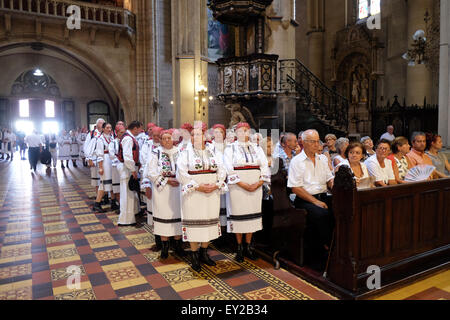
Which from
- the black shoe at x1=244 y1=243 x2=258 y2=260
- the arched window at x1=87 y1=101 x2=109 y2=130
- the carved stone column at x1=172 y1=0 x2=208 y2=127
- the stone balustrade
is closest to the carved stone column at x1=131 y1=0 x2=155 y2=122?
the stone balustrade

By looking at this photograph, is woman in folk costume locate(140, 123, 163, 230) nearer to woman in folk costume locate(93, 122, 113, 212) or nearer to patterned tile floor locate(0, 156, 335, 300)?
patterned tile floor locate(0, 156, 335, 300)

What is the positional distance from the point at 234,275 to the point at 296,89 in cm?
928

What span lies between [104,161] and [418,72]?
1176 cm

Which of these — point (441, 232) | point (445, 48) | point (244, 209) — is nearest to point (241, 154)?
point (244, 209)

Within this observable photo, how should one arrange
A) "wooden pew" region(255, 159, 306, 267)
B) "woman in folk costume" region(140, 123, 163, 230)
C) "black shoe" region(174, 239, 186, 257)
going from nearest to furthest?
"wooden pew" region(255, 159, 306, 267)
"black shoe" region(174, 239, 186, 257)
"woman in folk costume" region(140, 123, 163, 230)

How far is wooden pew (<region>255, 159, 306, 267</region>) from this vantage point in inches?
155

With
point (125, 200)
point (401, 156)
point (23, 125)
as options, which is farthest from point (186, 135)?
point (23, 125)

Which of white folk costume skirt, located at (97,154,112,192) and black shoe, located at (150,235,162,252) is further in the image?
white folk costume skirt, located at (97,154,112,192)

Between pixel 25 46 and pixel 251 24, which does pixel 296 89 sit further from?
pixel 25 46

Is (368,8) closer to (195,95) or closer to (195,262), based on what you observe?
(195,95)

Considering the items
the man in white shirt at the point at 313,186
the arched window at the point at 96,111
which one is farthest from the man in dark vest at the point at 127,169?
the arched window at the point at 96,111

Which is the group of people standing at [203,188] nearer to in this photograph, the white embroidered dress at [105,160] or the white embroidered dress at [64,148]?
the white embroidered dress at [105,160]

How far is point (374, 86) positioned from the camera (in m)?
15.7

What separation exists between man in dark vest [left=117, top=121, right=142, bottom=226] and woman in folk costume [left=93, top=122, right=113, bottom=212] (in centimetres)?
115
